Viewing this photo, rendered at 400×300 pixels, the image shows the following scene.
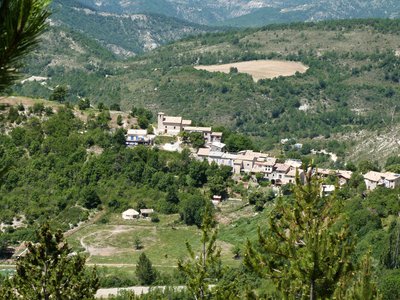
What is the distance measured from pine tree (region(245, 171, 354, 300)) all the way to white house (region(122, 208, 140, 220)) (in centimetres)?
4072

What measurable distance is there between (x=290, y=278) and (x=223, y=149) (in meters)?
48.6

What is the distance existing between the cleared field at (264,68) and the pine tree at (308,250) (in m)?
124

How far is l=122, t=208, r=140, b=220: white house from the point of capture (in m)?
53.0

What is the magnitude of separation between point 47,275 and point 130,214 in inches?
1495

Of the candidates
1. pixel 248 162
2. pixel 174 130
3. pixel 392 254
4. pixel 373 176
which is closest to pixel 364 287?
pixel 392 254

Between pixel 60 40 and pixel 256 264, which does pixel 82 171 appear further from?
pixel 60 40

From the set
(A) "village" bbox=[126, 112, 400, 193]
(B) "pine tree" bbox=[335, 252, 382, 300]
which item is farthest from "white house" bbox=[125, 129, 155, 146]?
(B) "pine tree" bbox=[335, 252, 382, 300]

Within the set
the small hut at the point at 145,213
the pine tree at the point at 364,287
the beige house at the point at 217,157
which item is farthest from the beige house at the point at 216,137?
the pine tree at the point at 364,287

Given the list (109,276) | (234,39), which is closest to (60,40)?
(234,39)

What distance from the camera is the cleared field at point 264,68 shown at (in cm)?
13688

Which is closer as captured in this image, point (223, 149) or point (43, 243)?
point (43, 243)

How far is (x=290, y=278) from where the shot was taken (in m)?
12.1

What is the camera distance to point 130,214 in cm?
5297

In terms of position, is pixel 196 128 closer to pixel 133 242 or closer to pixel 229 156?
pixel 229 156
